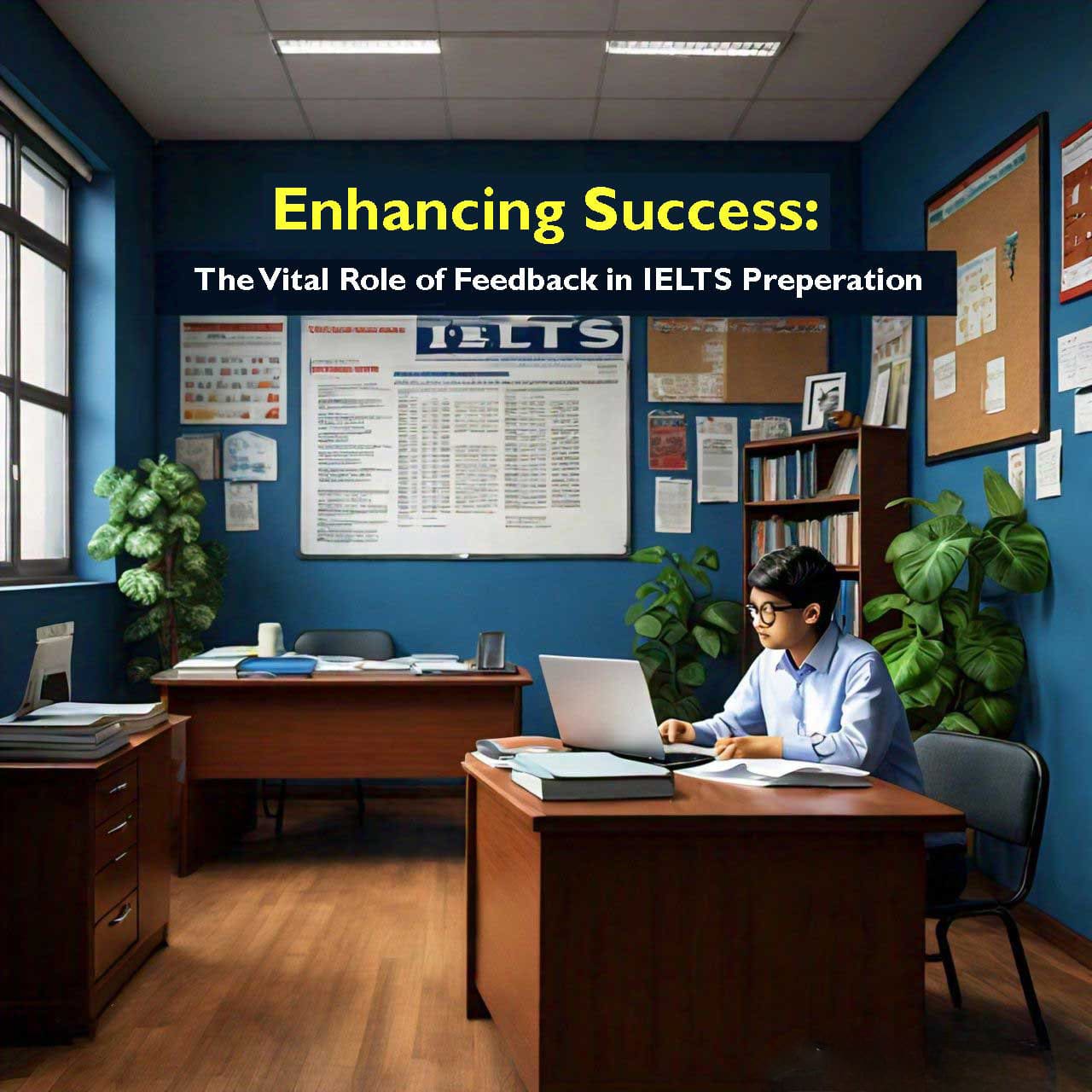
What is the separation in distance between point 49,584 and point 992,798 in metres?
3.77

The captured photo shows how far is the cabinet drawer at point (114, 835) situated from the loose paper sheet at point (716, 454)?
11.4 ft

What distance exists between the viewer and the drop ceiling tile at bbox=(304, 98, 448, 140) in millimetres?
5312

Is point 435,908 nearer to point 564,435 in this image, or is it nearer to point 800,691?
point 800,691

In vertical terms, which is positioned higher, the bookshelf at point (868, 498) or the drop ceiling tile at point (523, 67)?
the drop ceiling tile at point (523, 67)

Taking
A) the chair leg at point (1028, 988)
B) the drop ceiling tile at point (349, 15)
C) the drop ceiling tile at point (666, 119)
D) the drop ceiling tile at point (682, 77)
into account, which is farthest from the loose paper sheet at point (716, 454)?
the chair leg at point (1028, 988)

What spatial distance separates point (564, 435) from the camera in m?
5.74

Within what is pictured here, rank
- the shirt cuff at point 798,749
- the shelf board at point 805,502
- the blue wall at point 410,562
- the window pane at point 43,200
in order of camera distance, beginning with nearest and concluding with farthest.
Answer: the shirt cuff at point 798,749, the window pane at point 43,200, the shelf board at point 805,502, the blue wall at point 410,562

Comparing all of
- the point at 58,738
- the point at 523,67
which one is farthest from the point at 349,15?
the point at 58,738

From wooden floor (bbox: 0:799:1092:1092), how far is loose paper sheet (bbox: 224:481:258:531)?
1.93 m

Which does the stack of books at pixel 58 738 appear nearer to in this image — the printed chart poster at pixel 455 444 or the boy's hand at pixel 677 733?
the boy's hand at pixel 677 733

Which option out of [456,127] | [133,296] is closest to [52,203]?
[133,296]

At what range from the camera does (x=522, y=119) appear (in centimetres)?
551

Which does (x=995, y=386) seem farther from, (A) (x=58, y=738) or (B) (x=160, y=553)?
(B) (x=160, y=553)

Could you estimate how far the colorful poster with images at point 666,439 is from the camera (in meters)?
5.76
